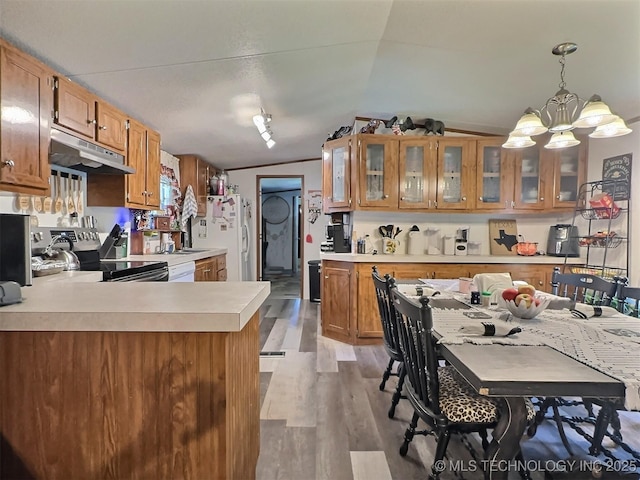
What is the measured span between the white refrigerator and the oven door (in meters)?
2.33

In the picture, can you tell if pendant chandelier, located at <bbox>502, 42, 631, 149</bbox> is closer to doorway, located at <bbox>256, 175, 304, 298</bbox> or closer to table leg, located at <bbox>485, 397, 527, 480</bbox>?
table leg, located at <bbox>485, 397, 527, 480</bbox>

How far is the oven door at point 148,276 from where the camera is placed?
264cm

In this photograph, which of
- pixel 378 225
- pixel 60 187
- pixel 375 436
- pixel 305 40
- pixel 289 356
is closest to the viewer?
pixel 375 436

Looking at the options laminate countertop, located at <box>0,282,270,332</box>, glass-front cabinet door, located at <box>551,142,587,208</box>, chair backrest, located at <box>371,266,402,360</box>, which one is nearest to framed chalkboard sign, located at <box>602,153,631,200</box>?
glass-front cabinet door, located at <box>551,142,587,208</box>

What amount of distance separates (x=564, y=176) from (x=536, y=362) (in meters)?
3.62

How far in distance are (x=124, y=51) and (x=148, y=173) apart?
157cm

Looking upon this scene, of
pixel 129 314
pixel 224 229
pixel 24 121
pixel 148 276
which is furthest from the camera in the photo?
pixel 224 229

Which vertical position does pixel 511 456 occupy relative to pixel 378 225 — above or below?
below

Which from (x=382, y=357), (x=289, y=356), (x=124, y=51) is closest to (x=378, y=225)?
(x=382, y=357)

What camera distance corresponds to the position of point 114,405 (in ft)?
3.73

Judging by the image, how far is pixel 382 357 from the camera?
11.5 ft

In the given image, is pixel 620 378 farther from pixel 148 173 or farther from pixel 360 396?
pixel 148 173

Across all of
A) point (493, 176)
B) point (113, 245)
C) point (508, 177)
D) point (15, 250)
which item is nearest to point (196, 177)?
point (113, 245)

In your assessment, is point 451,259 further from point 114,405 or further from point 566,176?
point 114,405
